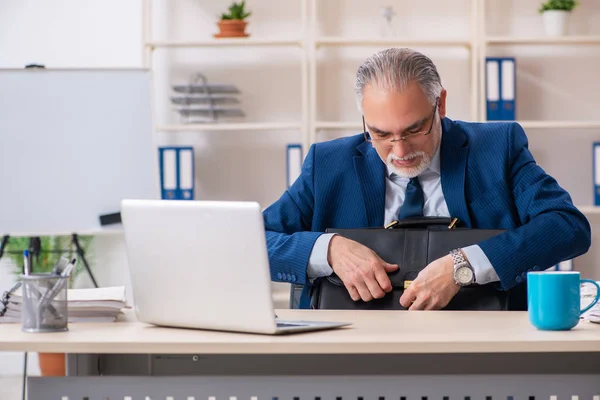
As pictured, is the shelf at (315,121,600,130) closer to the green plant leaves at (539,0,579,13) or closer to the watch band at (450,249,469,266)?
the green plant leaves at (539,0,579,13)

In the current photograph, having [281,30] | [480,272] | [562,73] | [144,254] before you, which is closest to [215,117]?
[281,30]

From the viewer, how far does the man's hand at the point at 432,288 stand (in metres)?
1.79

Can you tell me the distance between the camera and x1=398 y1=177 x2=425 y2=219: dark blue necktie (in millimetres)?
2072

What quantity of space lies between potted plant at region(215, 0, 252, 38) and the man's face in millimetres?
2135

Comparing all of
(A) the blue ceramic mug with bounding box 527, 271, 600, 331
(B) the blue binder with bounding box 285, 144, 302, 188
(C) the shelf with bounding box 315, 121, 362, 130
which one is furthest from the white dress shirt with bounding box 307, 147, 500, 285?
(B) the blue binder with bounding box 285, 144, 302, 188

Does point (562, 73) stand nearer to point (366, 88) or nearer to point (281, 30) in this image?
point (281, 30)

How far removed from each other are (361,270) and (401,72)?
0.47 metres

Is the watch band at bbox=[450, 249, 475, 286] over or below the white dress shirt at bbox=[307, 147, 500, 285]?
below

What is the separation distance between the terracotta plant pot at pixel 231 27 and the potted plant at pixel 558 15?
141cm

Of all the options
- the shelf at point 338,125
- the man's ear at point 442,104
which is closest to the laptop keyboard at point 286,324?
the man's ear at point 442,104

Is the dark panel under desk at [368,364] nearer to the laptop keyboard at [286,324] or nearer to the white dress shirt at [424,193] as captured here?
the laptop keyboard at [286,324]

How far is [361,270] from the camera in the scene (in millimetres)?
1849

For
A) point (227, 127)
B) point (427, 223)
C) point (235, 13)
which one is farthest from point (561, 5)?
point (427, 223)

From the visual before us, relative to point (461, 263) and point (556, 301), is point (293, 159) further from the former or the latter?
point (556, 301)
